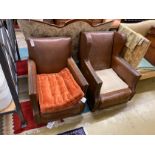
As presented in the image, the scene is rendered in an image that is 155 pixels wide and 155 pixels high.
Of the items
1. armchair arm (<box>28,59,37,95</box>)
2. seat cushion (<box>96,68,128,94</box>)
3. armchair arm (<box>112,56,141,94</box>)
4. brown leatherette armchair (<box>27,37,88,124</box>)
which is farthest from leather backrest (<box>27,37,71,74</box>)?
armchair arm (<box>112,56,141,94</box>)

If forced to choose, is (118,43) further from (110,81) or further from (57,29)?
(57,29)

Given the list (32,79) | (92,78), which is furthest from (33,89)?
(92,78)

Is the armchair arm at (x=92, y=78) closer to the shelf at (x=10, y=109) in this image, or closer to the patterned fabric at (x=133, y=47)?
the patterned fabric at (x=133, y=47)

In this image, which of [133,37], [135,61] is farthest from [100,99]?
[133,37]

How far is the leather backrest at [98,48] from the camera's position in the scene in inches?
78.4

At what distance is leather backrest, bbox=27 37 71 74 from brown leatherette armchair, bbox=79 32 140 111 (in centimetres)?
24

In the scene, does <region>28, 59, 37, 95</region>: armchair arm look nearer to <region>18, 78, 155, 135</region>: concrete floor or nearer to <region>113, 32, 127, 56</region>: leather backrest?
<region>18, 78, 155, 135</region>: concrete floor

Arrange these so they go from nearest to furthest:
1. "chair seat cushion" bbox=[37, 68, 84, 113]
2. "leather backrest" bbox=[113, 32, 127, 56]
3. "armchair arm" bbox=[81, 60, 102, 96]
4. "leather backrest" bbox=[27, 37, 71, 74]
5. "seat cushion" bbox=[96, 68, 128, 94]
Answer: "chair seat cushion" bbox=[37, 68, 84, 113]
"armchair arm" bbox=[81, 60, 102, 96]
"leather backrest" bbox=[27, 37, 71, 74]
"seat cushion" bbox=[96, 68, 128, 94]
"leather backrest" bbox=[113, 32, 127, 56]

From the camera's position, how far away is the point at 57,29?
6.57ft

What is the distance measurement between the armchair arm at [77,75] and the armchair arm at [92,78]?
5.1 inches

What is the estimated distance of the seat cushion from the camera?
1975mm

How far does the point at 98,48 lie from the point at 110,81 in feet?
1.49

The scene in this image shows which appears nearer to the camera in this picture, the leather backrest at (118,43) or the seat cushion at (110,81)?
the seat cushion at (110,81)

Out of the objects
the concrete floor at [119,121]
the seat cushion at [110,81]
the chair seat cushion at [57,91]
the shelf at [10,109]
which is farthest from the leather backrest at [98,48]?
the shelf at [10,109]
